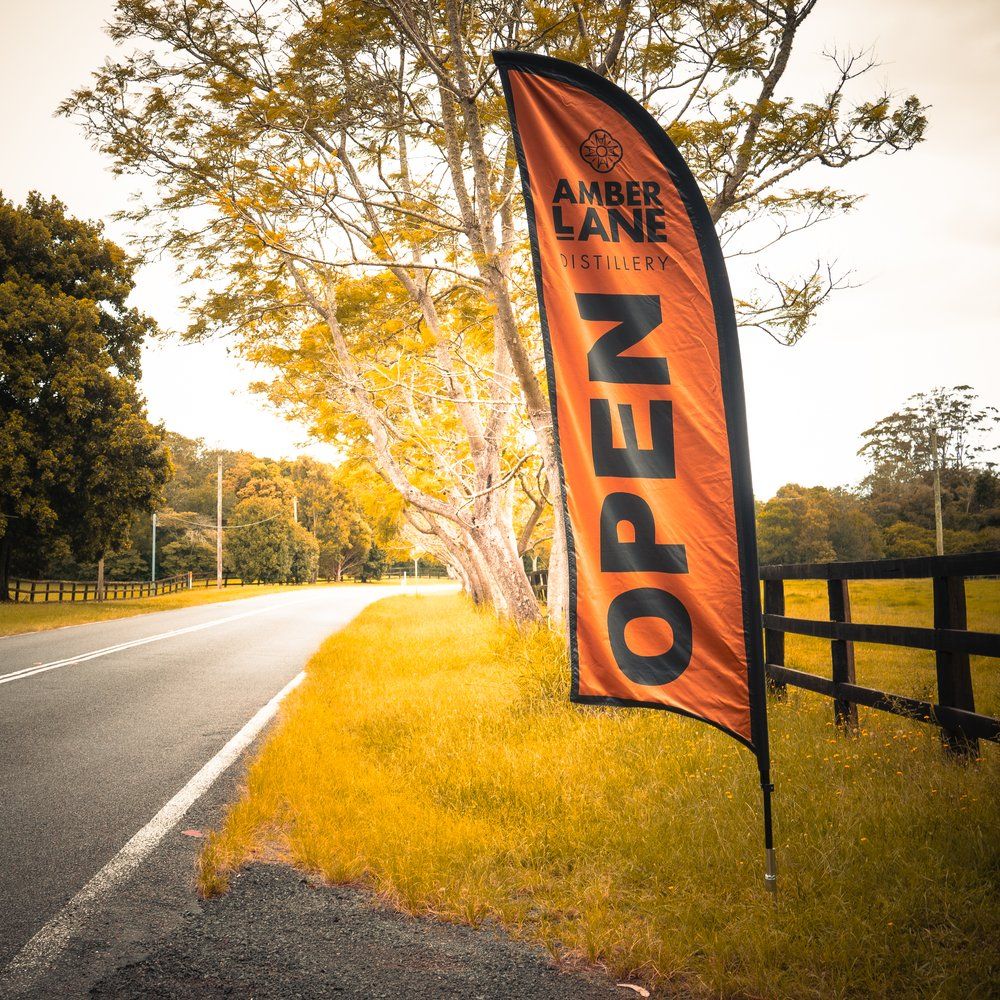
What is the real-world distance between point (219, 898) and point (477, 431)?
10.1 meters

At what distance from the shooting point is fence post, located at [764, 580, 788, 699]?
271 inches

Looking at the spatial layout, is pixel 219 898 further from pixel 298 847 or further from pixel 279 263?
pixel 279 263

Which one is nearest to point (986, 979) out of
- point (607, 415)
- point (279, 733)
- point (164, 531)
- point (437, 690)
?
point (607, 415)

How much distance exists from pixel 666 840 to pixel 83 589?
35942 millimetres

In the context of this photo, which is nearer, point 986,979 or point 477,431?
point 986,979

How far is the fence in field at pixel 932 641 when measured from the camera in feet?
A: 14.3

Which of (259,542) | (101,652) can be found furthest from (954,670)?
(259,542)

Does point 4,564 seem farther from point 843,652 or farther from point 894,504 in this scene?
point 894,504

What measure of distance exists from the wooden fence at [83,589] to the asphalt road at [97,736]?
652 inches

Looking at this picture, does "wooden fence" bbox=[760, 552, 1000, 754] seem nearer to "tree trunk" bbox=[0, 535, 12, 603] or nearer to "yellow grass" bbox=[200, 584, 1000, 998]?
"yellow grass" bbox=[200, 584, 1000, 998]

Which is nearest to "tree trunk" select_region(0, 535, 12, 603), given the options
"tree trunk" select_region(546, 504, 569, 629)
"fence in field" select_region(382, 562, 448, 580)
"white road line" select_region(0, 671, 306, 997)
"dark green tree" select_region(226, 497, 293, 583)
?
"tree trunk" select_region(546, 504, 569, 629)

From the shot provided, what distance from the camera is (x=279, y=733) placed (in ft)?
21.4

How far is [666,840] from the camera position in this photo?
12.6 ft

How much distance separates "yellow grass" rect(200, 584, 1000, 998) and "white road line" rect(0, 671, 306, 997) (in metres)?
0.41
